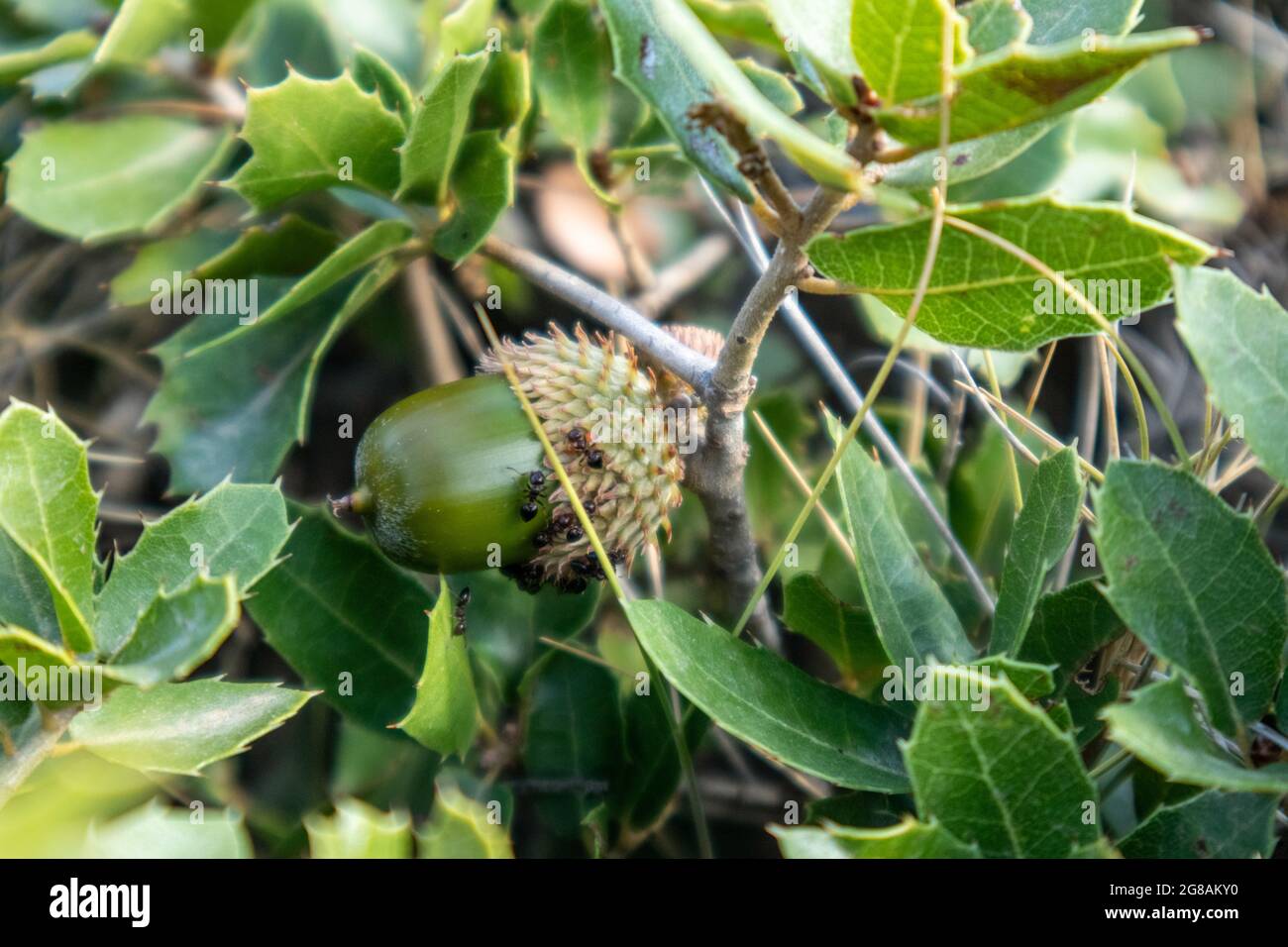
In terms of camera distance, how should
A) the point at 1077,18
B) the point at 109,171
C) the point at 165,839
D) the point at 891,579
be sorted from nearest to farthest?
1. the point at 165,839
2. the point at 1077,18
3. the point at 891,579
4. the point at 109,171

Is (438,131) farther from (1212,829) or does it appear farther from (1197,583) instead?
(1212,829)

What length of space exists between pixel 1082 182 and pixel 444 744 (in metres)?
1.47

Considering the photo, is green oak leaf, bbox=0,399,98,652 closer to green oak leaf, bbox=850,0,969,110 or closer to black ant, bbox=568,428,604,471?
black ant, bbox=568,428,604,471

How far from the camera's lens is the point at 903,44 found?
0.84m

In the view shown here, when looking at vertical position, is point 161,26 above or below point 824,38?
above

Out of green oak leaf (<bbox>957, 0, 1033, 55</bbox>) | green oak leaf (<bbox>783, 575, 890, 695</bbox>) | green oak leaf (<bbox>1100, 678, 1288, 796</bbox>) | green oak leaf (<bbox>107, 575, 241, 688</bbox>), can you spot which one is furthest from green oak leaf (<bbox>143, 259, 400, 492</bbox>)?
green oak leaf (<bbox>1100, 678, 1288, 796</bbox>)

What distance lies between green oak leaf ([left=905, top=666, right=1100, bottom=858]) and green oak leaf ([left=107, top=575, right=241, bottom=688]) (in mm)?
564

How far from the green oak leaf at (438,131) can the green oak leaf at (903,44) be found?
1.67ft

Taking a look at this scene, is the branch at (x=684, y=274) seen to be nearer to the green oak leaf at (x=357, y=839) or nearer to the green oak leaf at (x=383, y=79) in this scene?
the green oak leaf at (x=383, y=79)

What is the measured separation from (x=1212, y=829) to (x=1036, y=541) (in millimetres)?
284

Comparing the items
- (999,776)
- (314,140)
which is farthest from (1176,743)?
(314,140)

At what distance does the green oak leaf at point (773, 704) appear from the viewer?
3.22ft

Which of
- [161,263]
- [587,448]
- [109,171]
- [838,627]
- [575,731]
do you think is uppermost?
[109,171]
